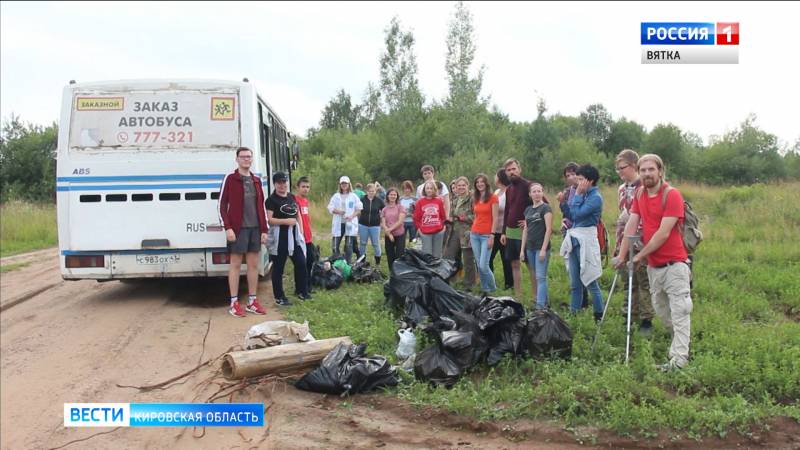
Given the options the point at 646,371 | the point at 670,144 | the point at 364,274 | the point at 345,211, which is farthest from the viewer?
the point at 670,144

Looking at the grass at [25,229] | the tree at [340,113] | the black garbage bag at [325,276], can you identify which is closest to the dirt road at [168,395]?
the black garbage bag at [325,276]

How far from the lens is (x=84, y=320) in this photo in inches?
308

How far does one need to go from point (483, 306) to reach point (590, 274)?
57.7 inches

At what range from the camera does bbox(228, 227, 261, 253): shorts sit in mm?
7801

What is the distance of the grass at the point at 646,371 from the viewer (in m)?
4.45

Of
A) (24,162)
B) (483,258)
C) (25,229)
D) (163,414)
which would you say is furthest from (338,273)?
(24,162)

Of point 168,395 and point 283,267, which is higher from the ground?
point 283,267

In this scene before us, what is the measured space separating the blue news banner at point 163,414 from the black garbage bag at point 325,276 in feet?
15.0

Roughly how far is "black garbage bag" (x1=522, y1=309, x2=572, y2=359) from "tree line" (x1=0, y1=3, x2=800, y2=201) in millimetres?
22103

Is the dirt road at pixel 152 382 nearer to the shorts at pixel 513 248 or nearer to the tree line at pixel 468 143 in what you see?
the shorts at pixel 513 248

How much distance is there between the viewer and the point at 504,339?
18.2 ft

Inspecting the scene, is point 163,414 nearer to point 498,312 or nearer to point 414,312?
point 414,312

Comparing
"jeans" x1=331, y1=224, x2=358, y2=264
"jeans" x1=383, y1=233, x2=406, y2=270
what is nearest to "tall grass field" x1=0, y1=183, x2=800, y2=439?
"jeans" x1=383, y1=233, x2=406, y2=270

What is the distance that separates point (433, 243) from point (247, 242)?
9.44ft
